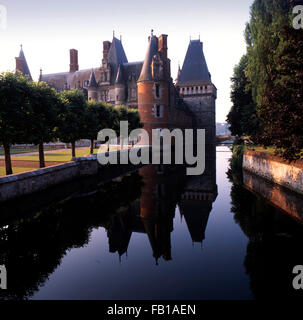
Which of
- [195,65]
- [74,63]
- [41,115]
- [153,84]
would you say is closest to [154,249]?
[41,115]

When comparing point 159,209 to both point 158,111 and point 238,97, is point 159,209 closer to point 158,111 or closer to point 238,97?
point 238,97

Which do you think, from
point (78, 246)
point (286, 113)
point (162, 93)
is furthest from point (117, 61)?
point (78, 246)

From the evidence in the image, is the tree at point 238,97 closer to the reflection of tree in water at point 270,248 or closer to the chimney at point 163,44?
the chimney at point 163,44

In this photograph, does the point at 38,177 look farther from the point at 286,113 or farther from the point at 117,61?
the point at 117,61

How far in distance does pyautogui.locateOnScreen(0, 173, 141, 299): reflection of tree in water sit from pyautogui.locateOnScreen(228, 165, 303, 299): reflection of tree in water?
15.8ft

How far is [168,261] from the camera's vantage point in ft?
21.9

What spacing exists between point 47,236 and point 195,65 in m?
52.9

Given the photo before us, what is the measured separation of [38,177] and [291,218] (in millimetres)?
12172

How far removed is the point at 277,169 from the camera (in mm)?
15523

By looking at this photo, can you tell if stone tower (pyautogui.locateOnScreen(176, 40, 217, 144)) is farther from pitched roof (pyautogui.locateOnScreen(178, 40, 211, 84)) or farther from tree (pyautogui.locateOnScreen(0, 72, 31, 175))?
tree (pyautogui.locateOnScreen(0, 72, 31, 175))

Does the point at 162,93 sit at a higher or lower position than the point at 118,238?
higher

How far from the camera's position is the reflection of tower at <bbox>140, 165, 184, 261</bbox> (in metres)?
7.82

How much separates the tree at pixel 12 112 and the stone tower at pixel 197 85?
43.8 meters

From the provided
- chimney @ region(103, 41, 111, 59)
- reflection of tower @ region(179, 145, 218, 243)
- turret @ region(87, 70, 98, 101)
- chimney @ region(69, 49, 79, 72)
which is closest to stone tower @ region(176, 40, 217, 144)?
chimney @ region(103, 41, 111, 59)
